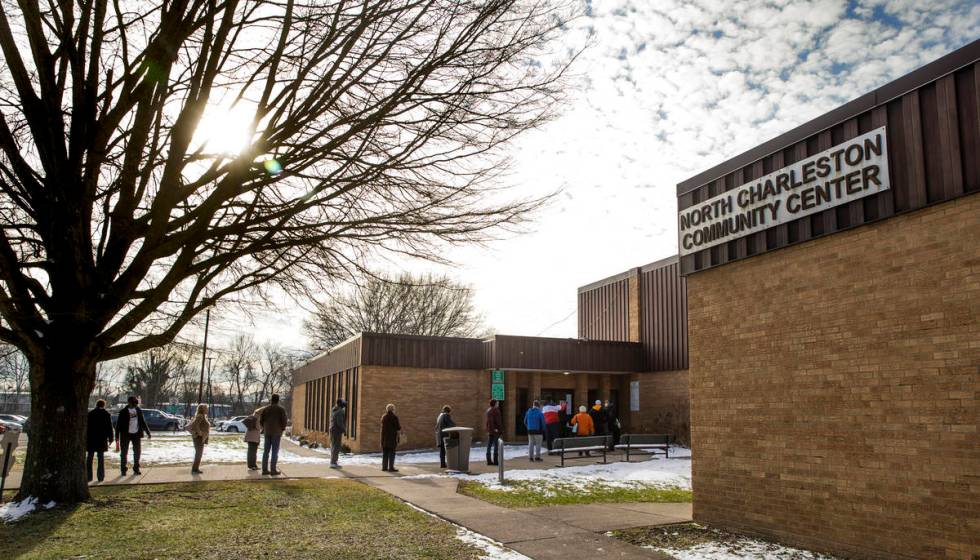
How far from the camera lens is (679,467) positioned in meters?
17.4

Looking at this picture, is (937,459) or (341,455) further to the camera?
(341,455)

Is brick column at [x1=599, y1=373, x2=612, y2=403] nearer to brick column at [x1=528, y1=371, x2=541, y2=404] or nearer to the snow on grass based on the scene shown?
brick column at [x1=528, y1=371, x2=541, y2=404]

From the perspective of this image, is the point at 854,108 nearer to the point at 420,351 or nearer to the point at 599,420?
the point at 599,420

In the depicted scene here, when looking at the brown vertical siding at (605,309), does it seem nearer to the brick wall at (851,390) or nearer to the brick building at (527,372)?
the brick building at (527,372)

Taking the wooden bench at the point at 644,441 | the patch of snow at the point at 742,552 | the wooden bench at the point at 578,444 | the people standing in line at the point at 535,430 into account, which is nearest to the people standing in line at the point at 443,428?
the people standing in line at the point at 535,430

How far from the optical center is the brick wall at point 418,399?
75.7ft

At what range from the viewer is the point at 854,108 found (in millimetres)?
7781

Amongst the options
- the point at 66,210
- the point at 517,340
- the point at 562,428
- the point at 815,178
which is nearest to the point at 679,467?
the point at 562,428

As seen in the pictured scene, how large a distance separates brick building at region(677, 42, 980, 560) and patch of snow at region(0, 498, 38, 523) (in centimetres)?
899

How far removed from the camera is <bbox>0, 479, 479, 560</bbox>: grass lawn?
7.14 meters

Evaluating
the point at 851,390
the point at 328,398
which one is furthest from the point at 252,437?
the point at 328,398

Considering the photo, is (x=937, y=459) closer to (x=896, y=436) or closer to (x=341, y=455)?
(x=896, y=436)

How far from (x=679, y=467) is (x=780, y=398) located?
965cm

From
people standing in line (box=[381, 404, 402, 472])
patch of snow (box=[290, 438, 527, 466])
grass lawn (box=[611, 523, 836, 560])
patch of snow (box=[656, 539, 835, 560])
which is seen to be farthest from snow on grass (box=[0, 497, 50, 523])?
patch of snow (box=[290, 438, 527, 466])
